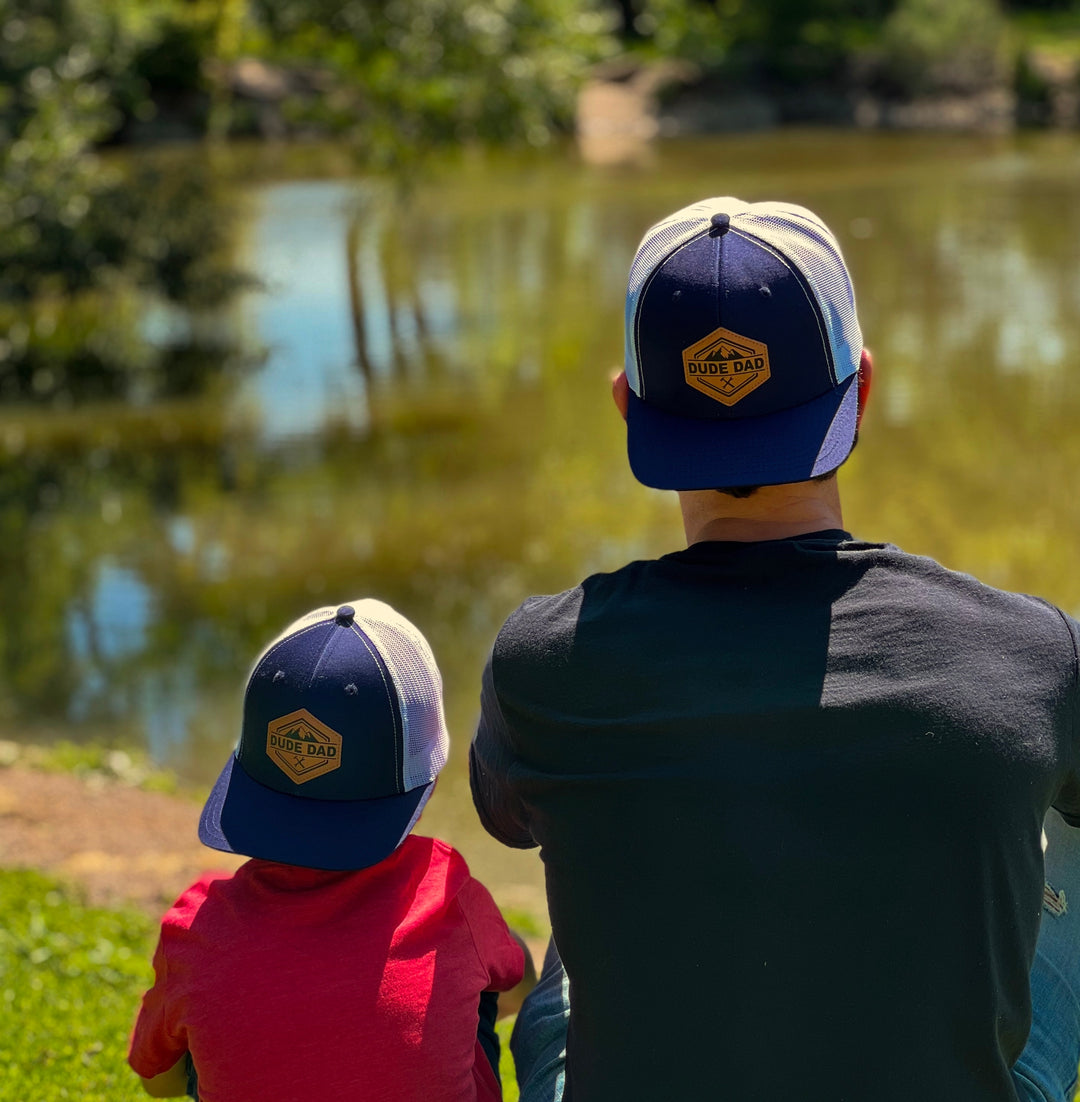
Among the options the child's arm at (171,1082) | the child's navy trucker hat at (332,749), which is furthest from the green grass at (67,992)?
the child's navy trucker hat at (332,749)

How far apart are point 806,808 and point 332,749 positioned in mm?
651

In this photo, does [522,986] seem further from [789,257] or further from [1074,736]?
[789,257]

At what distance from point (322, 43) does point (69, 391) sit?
3.40 m

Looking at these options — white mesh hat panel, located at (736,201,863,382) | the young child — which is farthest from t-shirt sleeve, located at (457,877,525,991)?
white mesh hat panel, located at (736,201,863,382)

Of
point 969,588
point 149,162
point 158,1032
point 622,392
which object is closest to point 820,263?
point 622,392

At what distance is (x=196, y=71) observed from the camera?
101 ft

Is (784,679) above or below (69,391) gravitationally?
above

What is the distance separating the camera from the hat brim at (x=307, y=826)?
5.94 feet

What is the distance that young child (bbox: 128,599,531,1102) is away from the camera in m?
1.80

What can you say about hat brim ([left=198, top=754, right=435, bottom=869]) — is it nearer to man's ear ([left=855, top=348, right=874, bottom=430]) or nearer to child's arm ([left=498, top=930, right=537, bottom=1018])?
child's arm ([left=498, top=930, right=537, bottom=1018])

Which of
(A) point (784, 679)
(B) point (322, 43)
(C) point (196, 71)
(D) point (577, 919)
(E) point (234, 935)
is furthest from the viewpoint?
(C) point (196, 71)

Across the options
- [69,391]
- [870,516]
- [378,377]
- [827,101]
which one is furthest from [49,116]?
[827,101]

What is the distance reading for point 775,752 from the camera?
143cm

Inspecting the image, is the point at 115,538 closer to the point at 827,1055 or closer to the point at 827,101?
the point at 827,1055
